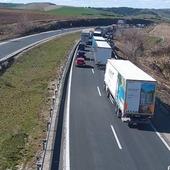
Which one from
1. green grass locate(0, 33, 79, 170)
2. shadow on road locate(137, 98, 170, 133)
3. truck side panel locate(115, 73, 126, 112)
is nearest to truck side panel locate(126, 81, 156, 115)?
truck side panel locate(115, 73, 126, 112)

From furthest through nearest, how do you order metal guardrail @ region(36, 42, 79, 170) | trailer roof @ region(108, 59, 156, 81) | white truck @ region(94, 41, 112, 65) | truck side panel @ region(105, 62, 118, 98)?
1. white truck @ region(94, 41, 112, 65)
2. truck side panel @ region(105, 62, 118, 98)
3. trailer roof @ region(108, 59, 156, 81)
4. metal guardrail @ region(36, 42, 79, 170)

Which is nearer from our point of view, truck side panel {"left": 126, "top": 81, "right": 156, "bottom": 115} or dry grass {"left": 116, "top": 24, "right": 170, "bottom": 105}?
truck side panel {"left": 126, "top": 81, "right": 156, "bottom": 115}

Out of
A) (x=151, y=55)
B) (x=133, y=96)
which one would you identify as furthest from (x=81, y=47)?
(x=133, y=96)

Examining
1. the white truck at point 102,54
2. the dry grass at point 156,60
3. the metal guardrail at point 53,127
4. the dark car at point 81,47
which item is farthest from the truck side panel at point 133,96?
the dark car at point 81,47

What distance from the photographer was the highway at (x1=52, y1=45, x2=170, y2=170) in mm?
23703

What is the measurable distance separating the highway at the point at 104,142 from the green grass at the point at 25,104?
1926 millimetres

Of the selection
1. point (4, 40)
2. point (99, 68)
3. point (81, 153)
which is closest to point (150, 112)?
point (81, 153)

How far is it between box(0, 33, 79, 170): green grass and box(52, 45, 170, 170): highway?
75.8 inches

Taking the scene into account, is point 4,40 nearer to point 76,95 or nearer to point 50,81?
point 50,81

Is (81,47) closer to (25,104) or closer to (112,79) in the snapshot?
(25,104)

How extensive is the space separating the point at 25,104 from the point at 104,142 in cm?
1209

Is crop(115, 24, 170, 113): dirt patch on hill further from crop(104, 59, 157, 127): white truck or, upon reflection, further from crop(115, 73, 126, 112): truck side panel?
crop(104, 59, 157, 127): white truck

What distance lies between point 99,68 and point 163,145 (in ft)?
98.4

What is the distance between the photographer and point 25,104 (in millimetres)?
37750
